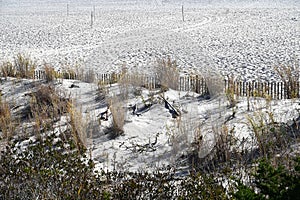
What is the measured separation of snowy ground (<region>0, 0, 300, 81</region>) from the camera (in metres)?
16.8

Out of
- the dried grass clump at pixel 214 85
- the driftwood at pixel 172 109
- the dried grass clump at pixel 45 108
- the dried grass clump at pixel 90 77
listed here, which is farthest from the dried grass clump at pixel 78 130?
the dried grass clump at pixel 90 77

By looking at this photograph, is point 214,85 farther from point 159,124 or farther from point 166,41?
point 166,41

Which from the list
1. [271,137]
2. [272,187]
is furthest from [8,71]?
[272,187]

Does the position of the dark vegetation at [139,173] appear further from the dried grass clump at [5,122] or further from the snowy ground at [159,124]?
the snowy ground at [159,124]

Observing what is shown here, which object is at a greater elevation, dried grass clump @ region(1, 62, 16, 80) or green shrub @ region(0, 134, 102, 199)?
dried grass clump @ region(1, 62, 16, 80)

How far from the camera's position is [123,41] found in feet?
75.6

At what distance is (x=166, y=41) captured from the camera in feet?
72.4

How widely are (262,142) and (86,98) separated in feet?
14.7

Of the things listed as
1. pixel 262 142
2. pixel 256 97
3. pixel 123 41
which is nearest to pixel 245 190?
pixel 262 142

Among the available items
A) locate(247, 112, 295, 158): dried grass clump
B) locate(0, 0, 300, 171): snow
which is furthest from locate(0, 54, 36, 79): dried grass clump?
locate(247, 112, 295, 158): dried grass clump

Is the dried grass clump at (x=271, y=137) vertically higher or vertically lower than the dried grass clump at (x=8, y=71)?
lower

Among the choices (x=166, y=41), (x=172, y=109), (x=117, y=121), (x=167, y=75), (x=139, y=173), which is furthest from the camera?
(x=166, y=41)

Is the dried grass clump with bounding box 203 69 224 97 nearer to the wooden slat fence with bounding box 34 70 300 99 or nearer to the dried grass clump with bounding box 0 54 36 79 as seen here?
the wooden slat fence with bounding box 34 70 300 99

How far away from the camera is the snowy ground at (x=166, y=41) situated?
16.8 m
